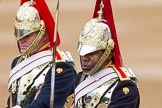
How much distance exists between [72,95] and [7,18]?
9.32ft

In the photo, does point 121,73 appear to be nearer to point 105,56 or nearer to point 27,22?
point 105,56

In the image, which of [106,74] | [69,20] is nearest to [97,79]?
[106,74]

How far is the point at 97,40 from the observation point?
445 centimetres

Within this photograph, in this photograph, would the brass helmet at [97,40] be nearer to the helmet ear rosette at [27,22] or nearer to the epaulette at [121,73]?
the epaulette at [121,73]

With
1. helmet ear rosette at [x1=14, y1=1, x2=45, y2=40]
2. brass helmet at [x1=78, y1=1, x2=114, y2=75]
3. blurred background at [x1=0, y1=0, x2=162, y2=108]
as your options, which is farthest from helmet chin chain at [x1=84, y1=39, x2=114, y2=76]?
blurred background at [x1=0, y1=0, x2=162, y2=108]

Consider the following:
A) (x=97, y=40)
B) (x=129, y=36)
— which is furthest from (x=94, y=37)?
(x=129, y=36)

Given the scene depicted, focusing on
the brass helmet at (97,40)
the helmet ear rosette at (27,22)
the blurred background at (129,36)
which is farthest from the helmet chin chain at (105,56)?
the blurred background at (129,36)

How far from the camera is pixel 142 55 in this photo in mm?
6824

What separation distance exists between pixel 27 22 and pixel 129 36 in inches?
91.0

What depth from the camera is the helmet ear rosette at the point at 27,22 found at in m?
4.70

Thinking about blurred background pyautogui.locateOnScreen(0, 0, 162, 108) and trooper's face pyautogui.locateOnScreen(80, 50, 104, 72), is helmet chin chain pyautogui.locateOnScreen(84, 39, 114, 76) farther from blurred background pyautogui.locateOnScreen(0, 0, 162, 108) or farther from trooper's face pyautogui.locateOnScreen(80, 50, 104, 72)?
blurred background pyautogui.locateOnScreen(0, 0, 162, 108)

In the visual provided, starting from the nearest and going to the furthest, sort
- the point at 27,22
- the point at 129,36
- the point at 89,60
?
the point at 89,60 < the point at 27,22 < the point at 129,36

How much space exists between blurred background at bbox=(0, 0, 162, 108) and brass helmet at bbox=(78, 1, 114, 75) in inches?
78.5

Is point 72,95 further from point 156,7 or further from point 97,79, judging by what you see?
point 156,7
